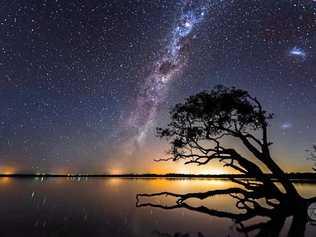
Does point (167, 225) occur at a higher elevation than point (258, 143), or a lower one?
lower

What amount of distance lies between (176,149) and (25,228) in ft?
37.2

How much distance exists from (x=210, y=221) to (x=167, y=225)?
3377 mm

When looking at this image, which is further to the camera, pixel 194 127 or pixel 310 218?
pixel 194 127

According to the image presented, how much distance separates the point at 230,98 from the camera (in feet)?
67.9

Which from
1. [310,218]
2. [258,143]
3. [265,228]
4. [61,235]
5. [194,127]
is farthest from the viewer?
[194,127]

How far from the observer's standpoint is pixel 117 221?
21.3 m

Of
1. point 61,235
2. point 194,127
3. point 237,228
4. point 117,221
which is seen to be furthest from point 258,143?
point 61,235

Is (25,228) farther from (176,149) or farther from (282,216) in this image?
(282,216)

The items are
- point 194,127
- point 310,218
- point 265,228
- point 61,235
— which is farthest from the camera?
point 194,127

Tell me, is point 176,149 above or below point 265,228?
above

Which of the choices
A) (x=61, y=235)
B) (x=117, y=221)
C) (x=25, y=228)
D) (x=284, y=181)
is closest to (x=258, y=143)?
(x=284, y=181)

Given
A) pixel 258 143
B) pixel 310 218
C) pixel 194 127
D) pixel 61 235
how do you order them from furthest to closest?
pixel 194 127, pixel 258 143, pixel 310 218, pixel 61 235

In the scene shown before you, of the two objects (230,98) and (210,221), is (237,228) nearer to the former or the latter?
(210,221)

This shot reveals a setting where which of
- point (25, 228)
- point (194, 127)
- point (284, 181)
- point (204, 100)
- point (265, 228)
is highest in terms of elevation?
point (204, 100)
